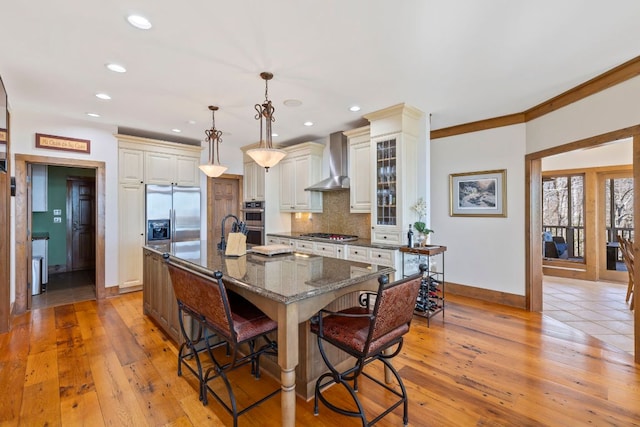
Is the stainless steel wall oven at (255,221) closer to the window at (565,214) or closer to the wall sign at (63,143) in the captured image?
the wall sign at (63,143)

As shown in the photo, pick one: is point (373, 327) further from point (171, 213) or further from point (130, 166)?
point (130, 166)

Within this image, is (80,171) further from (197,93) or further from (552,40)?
(552,40)

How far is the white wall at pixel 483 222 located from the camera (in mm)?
4152

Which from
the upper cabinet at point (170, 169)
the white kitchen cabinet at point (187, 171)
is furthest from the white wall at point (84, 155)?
the white kitchen cabinet at point (187, 171)

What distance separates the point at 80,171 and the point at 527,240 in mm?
7921

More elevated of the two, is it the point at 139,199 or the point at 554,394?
the point at 139,199

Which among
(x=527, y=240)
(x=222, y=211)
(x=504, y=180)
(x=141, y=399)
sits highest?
(x=504, y=180)

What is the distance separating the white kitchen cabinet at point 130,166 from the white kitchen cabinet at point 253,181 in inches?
74.6

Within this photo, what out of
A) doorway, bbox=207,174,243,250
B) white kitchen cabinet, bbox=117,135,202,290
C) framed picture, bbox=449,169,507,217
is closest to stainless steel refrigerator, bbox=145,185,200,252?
white kitchen cabinet, bbox=117,135,202,290

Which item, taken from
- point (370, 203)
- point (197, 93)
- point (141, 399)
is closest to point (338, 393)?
point (141, 399)

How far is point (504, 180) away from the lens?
168 inches

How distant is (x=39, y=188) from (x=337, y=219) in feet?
17.2

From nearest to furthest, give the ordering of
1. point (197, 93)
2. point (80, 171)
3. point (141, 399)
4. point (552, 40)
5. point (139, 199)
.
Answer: point (141, 399) < point (552, 40) < point (197, 93) < point (139, 199) < point (80, 171)

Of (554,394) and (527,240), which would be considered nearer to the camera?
(554,394)
